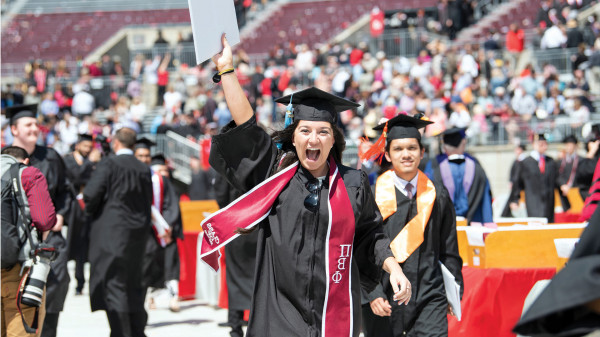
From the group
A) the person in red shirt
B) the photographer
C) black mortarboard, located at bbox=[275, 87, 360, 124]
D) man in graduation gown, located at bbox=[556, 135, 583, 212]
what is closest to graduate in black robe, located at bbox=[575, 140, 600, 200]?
man in graduation gown, located at bbox=[556, 135, 583, 212]

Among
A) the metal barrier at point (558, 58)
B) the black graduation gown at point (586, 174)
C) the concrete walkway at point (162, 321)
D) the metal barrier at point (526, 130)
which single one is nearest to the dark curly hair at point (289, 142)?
the concrete walkway at point (162, 321)

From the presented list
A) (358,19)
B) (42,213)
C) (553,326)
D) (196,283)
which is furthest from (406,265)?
(358,19)

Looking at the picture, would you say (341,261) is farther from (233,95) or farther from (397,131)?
(397,131)

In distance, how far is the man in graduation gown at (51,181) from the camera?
736cm

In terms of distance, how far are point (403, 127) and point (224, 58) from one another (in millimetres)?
2404

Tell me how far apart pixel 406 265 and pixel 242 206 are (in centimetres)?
196

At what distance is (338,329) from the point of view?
15.2 feet

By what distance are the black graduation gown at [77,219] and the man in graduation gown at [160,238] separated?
42.9 inches

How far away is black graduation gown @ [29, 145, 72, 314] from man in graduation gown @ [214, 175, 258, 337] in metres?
1.87

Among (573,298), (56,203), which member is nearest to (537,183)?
(56,203)

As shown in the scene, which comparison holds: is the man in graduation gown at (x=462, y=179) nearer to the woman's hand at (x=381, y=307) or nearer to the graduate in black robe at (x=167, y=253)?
the graduate in black robe at (x=167, y=253)

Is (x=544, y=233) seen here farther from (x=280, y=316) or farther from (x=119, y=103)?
(x=119, y=103)

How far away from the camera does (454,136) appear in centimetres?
→ 959

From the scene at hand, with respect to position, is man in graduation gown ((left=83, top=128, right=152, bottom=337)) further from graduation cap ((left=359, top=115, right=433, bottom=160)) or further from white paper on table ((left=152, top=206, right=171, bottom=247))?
graduation cap ((left=359, top=115, right=433, bottom=160))
